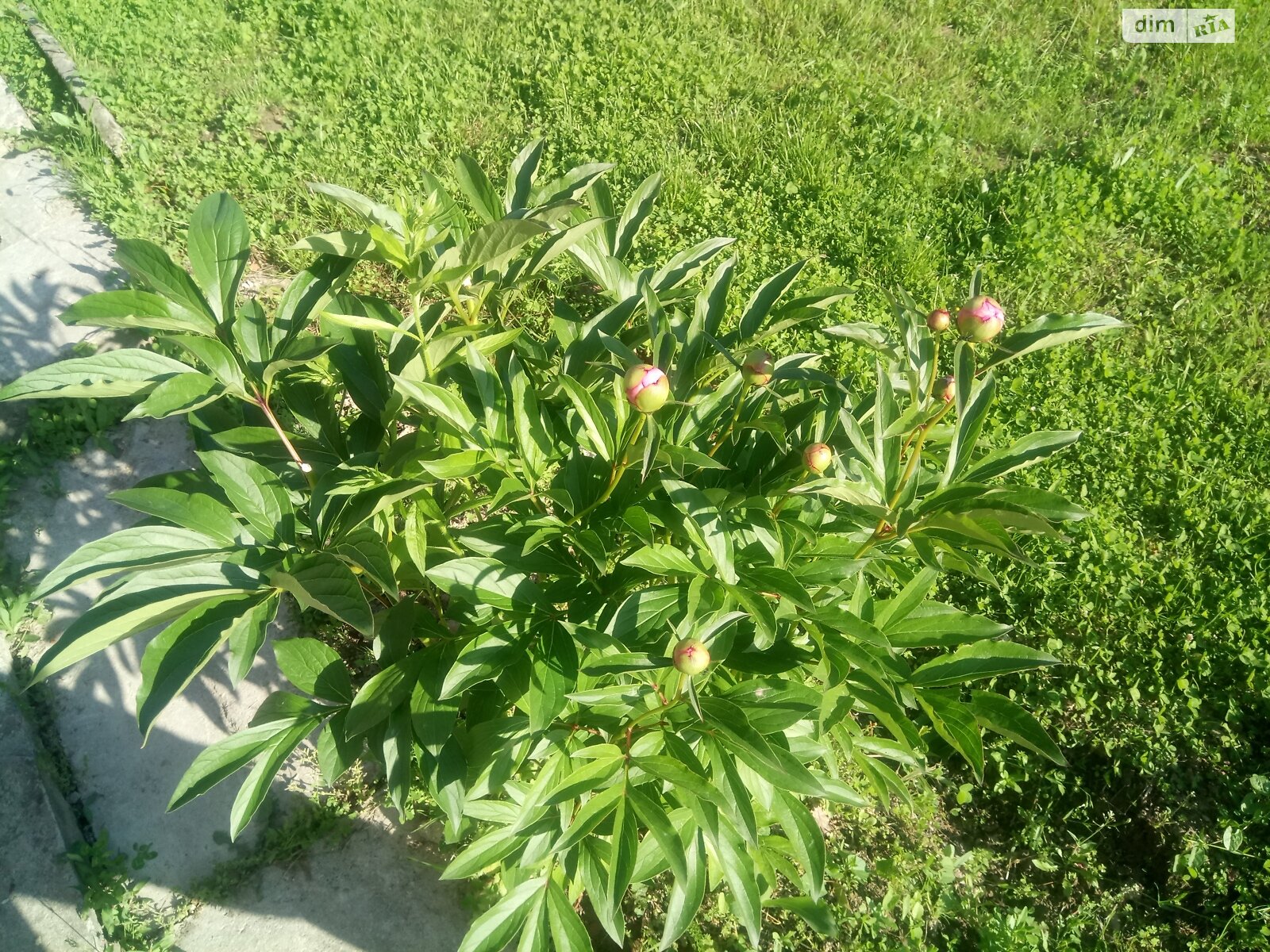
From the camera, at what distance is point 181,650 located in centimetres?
131

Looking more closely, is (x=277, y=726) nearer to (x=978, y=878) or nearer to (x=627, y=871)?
(x=627, y=871)

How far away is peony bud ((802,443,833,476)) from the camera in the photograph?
1.36m

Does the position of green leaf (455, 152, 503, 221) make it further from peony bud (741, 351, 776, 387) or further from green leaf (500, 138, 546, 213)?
peony bud (741, 351, 776, 387)

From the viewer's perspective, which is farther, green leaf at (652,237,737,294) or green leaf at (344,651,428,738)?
green leaf at (652,237,737,294)

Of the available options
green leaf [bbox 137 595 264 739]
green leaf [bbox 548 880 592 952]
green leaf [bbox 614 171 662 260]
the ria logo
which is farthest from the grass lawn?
green leaf [bbox 614 171 662 260]

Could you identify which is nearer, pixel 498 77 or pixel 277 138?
pixel 277 138

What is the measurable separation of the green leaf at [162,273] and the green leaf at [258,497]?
28cm

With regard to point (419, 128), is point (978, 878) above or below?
below

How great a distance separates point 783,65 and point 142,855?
13.0 ft

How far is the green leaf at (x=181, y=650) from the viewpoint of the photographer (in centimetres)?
127

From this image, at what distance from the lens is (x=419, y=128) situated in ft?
12.3

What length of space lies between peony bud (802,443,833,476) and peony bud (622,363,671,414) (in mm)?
269

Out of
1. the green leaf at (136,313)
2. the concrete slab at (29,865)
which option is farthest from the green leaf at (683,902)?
the concrete slab at (29,865)

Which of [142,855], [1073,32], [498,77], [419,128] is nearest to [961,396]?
[142,855]
